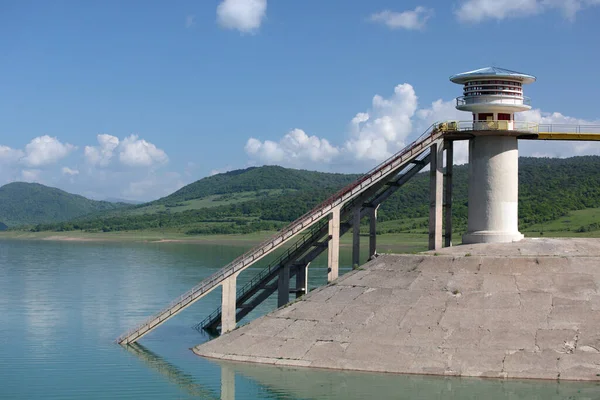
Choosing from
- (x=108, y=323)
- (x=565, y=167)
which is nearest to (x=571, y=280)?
(x=108, y=323)

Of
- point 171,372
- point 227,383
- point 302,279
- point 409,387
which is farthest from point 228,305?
point 409,387

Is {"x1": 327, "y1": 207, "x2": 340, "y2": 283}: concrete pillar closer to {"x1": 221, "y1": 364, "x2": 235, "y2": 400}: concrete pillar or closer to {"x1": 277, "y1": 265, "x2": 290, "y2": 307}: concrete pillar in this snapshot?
{"x1": 277, "y1": 265, "x2": 290, "y2": 307}: concrete pillar

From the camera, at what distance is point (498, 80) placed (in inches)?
2296

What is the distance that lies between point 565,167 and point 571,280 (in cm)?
15392

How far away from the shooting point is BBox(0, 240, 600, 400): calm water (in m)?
43.9

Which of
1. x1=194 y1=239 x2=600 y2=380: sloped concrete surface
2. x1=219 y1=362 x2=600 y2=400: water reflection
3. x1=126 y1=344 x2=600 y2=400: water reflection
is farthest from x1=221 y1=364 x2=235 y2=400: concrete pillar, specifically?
x1=194 y1=239 x2=600 y2=380: sloped concrete surface

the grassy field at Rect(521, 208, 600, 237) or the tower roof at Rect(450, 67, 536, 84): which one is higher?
the tower roof at Rect(450, 67, 536, 84)

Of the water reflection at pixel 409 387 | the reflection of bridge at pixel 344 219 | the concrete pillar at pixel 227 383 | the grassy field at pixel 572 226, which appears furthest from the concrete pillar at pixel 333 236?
the grassy field at pixel 572 226

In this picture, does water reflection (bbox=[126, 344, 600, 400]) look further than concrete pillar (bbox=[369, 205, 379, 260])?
No

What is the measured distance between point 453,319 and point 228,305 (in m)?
14.1

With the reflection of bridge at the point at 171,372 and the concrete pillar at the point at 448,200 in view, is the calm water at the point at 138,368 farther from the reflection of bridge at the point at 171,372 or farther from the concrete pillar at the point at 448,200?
the concrete pillar at the point at 448,200

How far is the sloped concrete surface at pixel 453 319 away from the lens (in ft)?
150

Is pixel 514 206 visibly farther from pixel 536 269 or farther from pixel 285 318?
pixel 285 318

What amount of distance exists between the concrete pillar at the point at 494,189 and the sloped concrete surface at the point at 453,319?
1639mm
